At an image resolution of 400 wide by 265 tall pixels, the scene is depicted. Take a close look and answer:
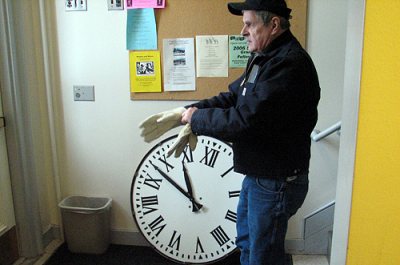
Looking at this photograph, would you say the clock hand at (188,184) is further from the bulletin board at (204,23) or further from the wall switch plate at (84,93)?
the wall switch plate at (84,93)

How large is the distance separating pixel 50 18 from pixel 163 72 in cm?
75

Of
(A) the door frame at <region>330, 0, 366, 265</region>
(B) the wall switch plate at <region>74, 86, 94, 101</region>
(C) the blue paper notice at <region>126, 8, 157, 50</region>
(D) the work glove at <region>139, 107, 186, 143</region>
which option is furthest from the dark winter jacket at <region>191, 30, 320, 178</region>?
(B) the wall switch plate at <region>74, 86, 94, 101</region>

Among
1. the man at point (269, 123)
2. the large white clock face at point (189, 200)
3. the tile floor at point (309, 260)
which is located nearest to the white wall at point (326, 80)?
the tile floor at point (309, 260)

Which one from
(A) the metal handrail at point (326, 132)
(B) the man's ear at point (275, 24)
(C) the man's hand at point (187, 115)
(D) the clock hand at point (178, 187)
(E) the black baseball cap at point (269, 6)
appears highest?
(E) the black baseball cap at point (269, 6)

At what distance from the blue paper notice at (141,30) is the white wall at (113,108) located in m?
0.05

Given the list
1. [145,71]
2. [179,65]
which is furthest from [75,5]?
[179,65]

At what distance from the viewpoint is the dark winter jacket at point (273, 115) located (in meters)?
1.14

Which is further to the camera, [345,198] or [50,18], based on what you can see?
[50,18]

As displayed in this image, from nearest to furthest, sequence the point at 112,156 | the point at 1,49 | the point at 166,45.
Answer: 1. the point at 1,49
2. the point at 166,45
3. the point at 112,156

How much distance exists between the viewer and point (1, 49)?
188 cm

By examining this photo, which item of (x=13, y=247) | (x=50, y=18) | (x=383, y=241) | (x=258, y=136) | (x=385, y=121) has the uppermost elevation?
(x=50, y=18)

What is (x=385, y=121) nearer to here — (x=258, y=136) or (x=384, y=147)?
(x=384, y=147)

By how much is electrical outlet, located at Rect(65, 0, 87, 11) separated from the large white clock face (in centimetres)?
90

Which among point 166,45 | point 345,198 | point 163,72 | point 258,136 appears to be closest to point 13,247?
point 163,72
